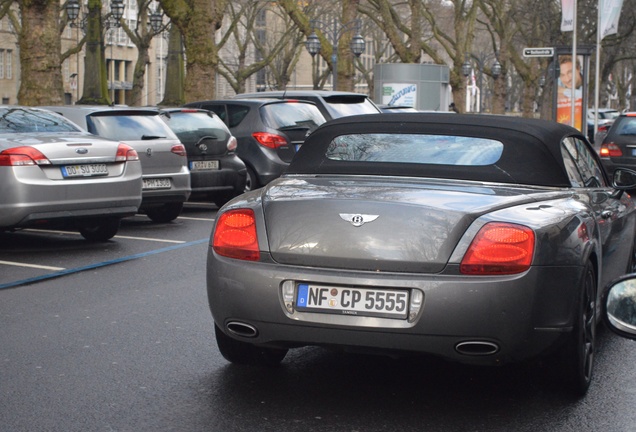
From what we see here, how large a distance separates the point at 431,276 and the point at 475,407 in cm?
79

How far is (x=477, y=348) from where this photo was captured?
5082 mm

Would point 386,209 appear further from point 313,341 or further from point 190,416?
point 190,416

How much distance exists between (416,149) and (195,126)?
33.3 feet

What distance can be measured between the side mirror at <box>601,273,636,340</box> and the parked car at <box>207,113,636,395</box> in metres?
1.78

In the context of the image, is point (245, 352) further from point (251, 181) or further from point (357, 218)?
point (251, 181)

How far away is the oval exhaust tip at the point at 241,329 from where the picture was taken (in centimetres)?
536

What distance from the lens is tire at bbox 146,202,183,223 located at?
49.0 feet

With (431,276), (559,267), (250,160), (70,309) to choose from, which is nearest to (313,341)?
(431,276)

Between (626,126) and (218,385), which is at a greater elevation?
(626,126)

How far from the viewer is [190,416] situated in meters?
5.22

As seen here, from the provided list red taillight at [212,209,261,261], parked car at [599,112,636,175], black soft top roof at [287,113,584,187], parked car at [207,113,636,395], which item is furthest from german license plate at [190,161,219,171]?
red taillight at [212,209,261,261]

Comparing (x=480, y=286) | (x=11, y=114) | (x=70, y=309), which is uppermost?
(x=11, y=114)

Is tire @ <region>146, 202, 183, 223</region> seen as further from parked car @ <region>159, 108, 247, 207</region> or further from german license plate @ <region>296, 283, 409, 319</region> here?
german license plate @ <region>296, 283, 409, 319</region>

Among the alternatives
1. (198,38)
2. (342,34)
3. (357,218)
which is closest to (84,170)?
(357,218)
